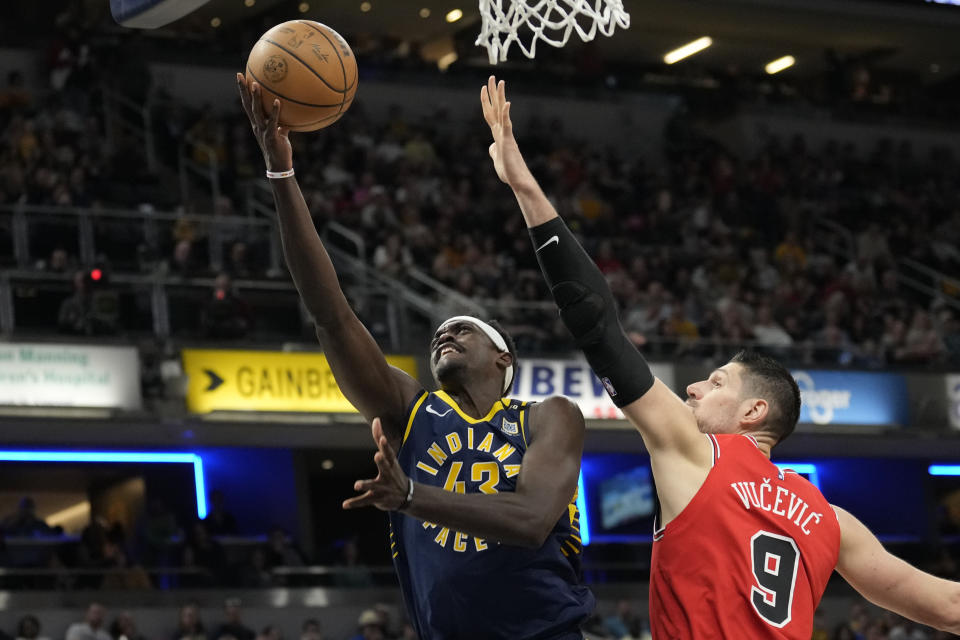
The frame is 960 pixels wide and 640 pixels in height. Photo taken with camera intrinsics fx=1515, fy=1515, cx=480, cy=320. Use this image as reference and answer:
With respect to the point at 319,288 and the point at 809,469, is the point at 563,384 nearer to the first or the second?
the point at 809,469

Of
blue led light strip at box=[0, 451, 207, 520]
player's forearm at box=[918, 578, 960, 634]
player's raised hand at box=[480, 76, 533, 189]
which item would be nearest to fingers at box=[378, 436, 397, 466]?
player's raised hand at box=[480, 76, 533, 189]

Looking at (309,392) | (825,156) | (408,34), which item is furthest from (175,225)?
(825,156)

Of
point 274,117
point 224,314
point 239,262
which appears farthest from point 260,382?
point 274,117

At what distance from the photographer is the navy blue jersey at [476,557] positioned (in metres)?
4.18

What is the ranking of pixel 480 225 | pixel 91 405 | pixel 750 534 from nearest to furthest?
pixel 750 534
pixel 91 405
pixel 480 225

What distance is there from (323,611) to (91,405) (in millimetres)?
3261

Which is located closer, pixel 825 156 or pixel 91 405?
pixel 91 405

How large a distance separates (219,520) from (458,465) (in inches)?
516

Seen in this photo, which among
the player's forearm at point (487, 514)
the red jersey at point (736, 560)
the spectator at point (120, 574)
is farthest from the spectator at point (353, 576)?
the player's forearm at point (487, 514)

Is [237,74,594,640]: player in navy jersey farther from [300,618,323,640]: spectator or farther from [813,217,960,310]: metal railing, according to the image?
[813,217,960,310]: metal railing

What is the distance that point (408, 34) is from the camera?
26.0 metres

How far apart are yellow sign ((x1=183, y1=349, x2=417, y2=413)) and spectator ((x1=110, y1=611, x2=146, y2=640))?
8.29 ft

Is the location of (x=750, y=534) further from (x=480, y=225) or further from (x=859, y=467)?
(x=859, y=467)

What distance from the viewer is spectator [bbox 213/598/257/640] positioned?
1423 centimetres
